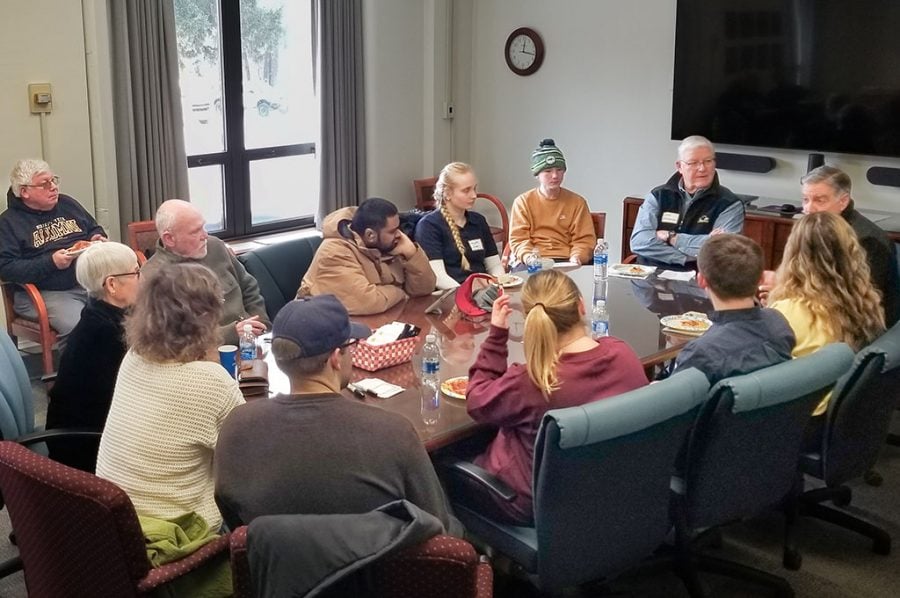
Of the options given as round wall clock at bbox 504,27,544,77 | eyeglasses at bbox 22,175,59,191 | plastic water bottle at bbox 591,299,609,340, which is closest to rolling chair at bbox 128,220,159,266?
eyeglasses at bbox 22,175,59,191

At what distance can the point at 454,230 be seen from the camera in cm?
464

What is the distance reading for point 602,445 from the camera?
2396mm

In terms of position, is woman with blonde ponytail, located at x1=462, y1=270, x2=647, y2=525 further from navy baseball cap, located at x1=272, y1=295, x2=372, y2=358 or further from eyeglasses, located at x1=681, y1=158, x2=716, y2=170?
eyeglasses, located at x1=681, y1=158, x2=716, y2=170

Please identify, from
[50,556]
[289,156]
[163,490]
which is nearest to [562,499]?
[163,490]

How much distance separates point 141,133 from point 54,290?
3.68 feet

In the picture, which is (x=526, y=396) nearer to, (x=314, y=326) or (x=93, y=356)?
(x=314, y=326)

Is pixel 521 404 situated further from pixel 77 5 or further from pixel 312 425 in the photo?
pixel 77 5

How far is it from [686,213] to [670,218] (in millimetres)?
85

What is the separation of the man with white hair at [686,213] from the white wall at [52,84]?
2982mm

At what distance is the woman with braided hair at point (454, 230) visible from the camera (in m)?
4.59

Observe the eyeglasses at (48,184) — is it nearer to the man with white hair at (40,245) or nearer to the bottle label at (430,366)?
the man with white hair at (40,245)

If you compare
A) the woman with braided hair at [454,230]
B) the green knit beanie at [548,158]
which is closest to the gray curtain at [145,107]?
the woman with braided hair at [454,230]

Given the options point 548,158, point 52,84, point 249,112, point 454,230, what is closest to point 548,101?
point 548,158

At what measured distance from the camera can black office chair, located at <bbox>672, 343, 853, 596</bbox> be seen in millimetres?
2686
